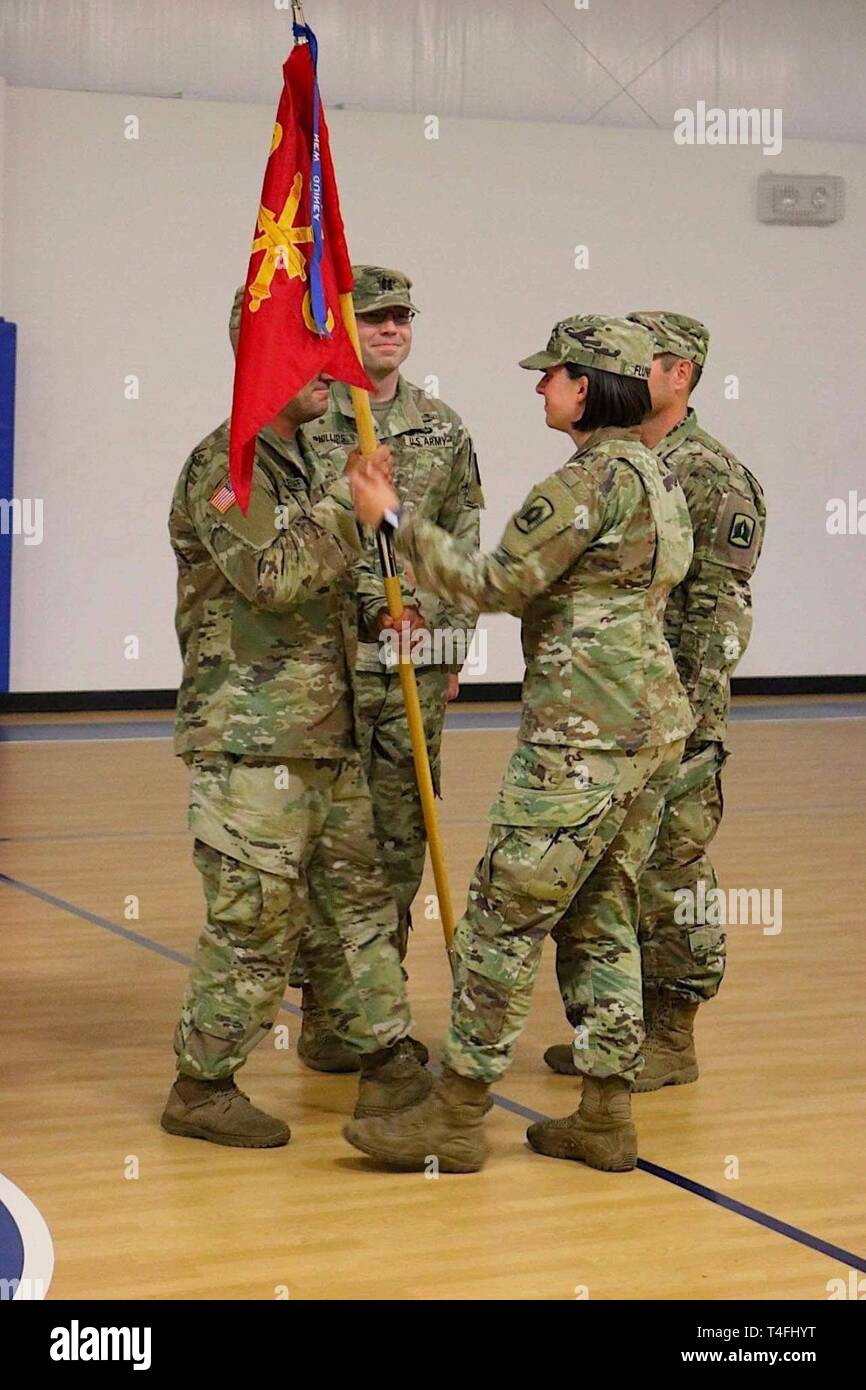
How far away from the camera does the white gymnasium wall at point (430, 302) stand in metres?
11.9

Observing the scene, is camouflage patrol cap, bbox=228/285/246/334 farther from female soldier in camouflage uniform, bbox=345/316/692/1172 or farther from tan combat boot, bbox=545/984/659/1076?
tan combat boot, bbox=545/984/659/1076

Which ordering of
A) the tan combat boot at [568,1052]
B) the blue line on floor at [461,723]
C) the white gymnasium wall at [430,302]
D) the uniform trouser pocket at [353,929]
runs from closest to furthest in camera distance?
the uniform trouser pocket at [353,929], the tan combat boot at [568,1052], the blue line on floor at [461,723], the white gymnasium wall at [430,302]

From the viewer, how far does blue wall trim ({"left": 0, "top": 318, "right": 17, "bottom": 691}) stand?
11539 millimetres

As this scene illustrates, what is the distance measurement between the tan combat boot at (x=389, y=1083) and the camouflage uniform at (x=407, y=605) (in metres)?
0.48

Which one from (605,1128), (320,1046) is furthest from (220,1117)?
(605,1128)

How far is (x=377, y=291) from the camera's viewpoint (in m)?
4.52

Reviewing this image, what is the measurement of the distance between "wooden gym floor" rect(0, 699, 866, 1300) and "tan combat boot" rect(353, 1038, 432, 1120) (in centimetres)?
10

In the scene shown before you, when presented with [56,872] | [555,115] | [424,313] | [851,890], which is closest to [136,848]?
[56,872]

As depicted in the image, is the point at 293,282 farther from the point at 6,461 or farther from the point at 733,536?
the point at 6,461

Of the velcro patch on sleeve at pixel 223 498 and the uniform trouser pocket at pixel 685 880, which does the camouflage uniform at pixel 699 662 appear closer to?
the uniform trouser pocket at pixel 685 880

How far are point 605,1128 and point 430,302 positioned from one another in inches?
371

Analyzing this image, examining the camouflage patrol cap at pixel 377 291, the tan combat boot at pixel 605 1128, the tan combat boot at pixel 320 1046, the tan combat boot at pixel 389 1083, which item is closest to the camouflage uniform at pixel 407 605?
the camouflage patrol cap at pixel 377 291

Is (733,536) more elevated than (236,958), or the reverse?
(733,536)

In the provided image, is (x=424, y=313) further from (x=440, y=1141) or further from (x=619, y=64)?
(x=440, y=1141)
